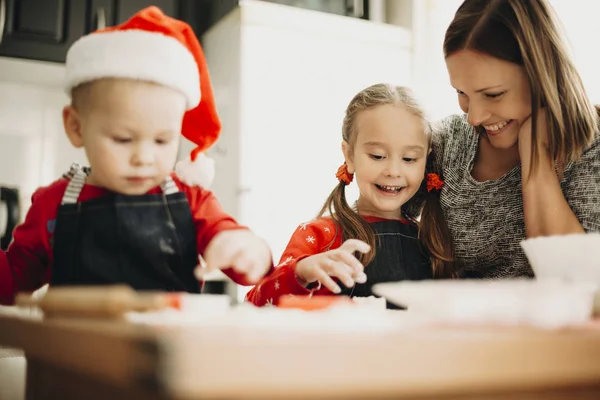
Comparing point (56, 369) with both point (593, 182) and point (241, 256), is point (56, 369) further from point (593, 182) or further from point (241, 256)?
point (593, 182)

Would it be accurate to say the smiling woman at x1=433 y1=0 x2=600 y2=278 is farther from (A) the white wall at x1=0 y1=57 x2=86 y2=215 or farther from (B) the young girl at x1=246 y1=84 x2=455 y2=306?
(A) the white wall at x1=0 y1=57 x2=86 y2=215

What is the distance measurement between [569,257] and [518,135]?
0.46 meters

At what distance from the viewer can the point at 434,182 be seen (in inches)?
45.7

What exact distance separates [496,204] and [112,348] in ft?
2.95

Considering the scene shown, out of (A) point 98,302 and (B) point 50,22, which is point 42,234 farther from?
(B) point 50,22

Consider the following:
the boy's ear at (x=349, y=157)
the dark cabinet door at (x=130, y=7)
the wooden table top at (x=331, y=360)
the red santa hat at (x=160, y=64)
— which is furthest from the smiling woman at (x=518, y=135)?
the dark cabinet door at (x=130, y=7)

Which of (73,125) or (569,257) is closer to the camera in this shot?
(569,257)

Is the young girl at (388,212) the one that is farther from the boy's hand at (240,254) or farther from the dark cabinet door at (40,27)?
the dark cabinet door at (40,27)

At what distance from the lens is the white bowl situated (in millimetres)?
654

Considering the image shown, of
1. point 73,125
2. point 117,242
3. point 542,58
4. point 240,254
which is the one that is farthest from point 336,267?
point 542,58

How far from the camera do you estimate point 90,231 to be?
0.79 metres

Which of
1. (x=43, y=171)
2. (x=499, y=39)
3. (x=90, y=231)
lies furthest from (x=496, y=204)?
(x=43, y=171)

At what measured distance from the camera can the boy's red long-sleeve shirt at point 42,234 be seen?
81 cm

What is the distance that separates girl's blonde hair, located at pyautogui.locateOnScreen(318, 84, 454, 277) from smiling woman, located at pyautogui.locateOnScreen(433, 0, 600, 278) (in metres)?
0.03
